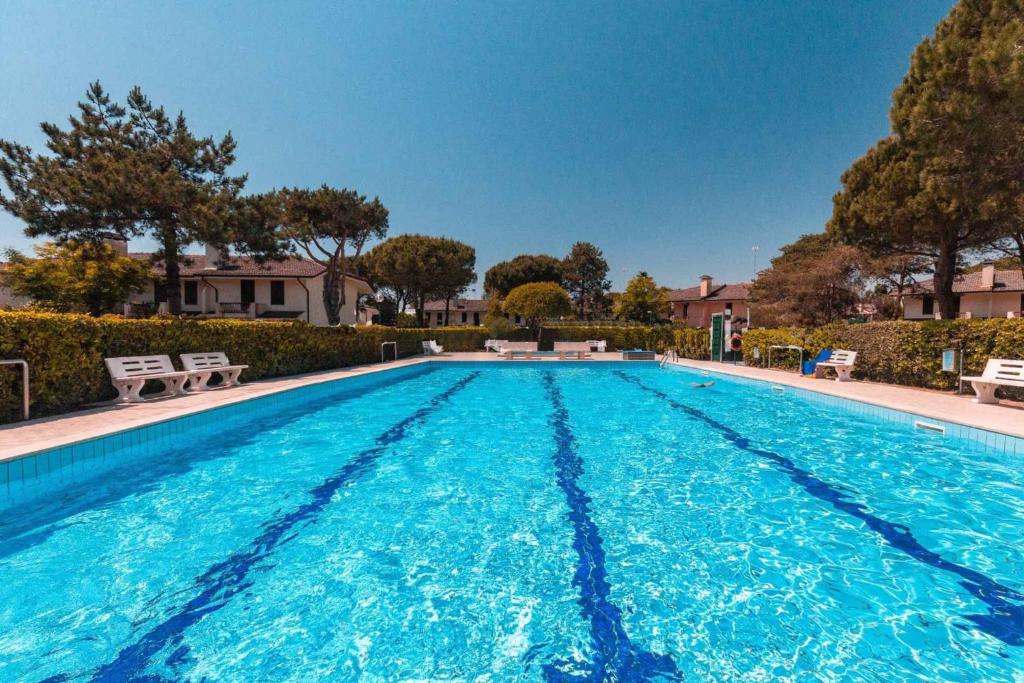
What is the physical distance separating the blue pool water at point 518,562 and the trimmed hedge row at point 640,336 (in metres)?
15.7

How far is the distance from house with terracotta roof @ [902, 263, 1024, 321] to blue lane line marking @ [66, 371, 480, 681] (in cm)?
4005

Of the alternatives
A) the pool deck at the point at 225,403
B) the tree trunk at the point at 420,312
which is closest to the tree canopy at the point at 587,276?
the tree trunk at the point at 420,312

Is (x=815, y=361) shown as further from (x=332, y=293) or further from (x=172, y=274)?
(x=332, y=293)

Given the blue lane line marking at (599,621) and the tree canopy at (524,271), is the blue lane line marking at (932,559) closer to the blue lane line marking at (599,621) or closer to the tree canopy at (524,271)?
the blue lane line marking at (599,621)

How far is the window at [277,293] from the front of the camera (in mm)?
27953

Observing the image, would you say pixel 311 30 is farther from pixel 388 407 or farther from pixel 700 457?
pixel 700 457

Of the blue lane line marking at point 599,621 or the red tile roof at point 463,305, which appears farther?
the red tile roof at point 463,305

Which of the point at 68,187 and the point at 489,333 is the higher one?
the point at 68,187

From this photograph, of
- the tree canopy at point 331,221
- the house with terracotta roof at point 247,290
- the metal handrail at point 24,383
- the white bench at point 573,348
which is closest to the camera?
the metal handrail at point 24,383

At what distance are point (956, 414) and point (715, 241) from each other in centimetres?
2513

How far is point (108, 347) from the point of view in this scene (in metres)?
8.15

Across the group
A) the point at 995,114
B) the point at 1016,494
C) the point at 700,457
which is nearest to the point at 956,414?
the point at 1016,494

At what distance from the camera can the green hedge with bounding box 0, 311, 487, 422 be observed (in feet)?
21.5

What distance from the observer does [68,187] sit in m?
13.4
